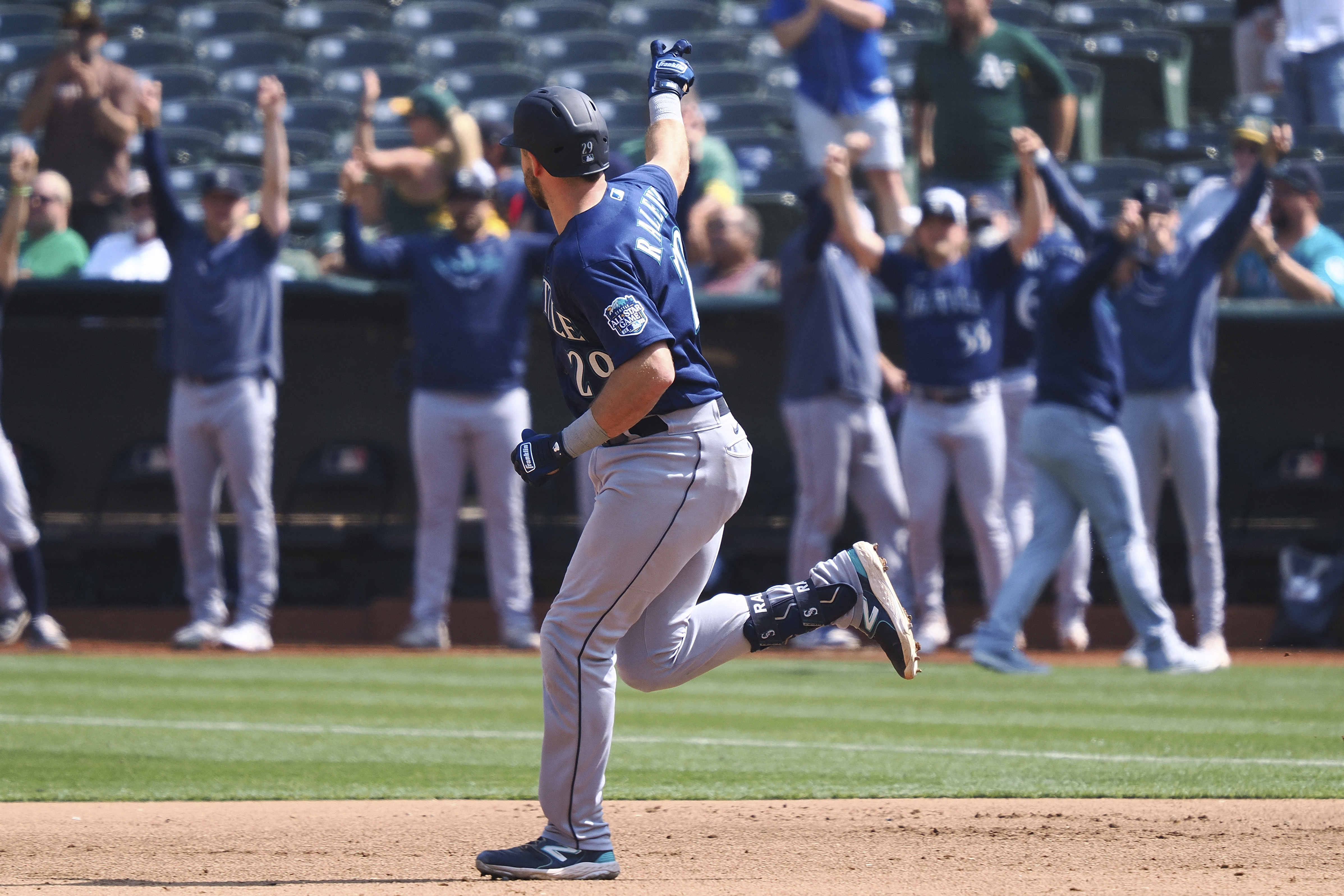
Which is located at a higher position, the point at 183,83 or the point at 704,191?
the point at 704,191

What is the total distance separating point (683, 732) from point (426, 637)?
10.0 ft

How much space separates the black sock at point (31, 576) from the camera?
9219mm

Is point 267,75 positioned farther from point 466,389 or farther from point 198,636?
point 198,636

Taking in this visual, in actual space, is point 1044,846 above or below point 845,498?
above

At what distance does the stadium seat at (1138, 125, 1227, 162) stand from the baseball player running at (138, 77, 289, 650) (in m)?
7.06

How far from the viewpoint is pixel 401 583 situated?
10633 millimetres

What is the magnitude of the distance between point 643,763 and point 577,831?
2014mm

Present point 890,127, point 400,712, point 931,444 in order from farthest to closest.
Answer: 1. point 890,127
2. point 931,444
3. point 400,712

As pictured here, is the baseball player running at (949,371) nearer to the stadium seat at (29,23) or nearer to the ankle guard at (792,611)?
the ankle guard at (792,611)

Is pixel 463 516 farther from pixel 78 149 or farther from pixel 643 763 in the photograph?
pixel 643 763

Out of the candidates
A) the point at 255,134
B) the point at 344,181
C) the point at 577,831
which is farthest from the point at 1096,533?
the point at 255,134

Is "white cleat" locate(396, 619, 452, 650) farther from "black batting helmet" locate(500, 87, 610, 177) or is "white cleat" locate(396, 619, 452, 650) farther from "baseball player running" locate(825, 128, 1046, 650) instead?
"black batting helmet" locate(500, 87, 610, 177)

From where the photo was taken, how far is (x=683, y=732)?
6812 millimetres

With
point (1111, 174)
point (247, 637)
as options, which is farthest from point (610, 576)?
point (1111, 174)
